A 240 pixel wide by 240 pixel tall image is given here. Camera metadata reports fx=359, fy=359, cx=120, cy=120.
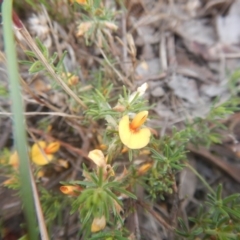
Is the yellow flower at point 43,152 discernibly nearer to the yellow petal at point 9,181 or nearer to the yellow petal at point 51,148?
the yellow petal at point 51,148

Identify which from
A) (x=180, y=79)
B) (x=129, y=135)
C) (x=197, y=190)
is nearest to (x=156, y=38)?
(x=180, y=79)

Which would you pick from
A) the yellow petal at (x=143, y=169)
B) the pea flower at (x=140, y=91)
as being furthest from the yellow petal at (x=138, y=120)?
the yellow petal at (x=143, y=169)

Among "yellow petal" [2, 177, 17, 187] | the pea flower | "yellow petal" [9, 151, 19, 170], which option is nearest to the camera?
the pea flower

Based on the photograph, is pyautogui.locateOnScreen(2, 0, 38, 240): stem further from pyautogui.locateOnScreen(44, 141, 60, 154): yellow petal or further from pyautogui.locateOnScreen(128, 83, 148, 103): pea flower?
pyautogui.locateOnScreen(44, 141, 60, 154): yellow petal

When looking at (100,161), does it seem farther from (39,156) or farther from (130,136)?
(39,156)

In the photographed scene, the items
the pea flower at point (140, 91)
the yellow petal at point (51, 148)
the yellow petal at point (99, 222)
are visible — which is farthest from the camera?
the yellow petal at point (51, 148)

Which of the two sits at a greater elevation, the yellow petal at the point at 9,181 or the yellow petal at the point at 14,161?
the yellow petal at the point at 14,161

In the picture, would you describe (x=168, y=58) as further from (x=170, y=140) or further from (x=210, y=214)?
(x=210, y=214)

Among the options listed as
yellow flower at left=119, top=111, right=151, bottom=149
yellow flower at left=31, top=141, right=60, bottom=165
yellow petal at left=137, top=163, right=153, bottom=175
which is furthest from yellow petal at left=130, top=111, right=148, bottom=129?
yellow flower at left=31, top=141, right=60, bottom=165
